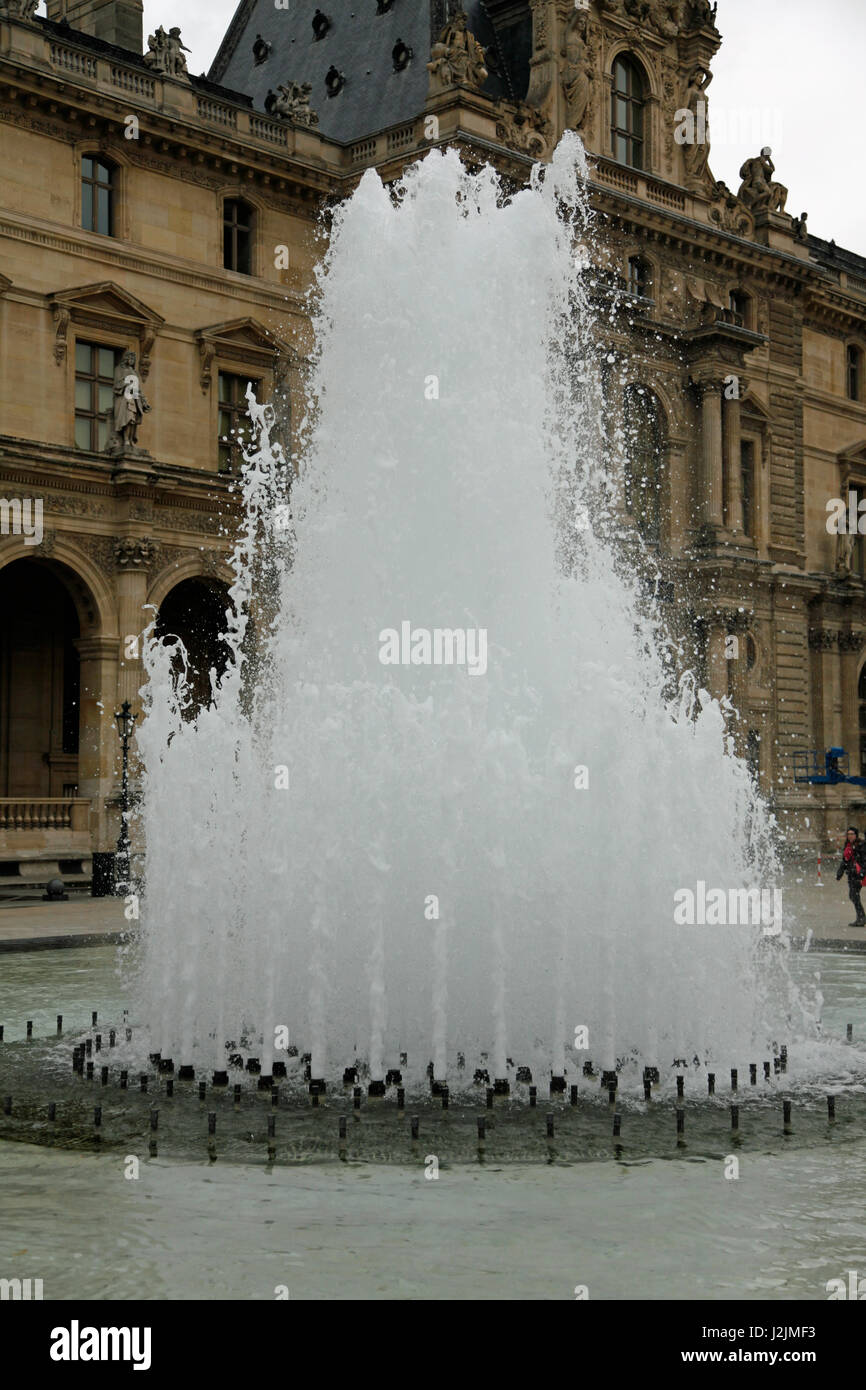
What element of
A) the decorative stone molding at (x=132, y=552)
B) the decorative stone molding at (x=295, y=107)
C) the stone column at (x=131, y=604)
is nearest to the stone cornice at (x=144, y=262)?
the decorative stone molding at (x=295, y=107)

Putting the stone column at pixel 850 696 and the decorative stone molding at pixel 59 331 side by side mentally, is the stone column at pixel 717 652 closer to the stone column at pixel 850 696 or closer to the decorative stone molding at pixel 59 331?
the stone column at pixel 850 696

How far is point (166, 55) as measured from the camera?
32688 mm

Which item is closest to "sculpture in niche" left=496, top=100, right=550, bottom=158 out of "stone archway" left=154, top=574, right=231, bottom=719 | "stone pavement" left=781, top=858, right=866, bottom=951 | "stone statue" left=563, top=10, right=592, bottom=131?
"stone statue" left=563, top=10, right=592, bottom=131

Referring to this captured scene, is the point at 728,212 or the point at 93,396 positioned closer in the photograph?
the point at 93,396

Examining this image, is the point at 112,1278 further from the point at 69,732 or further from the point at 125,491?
the point at 69,732

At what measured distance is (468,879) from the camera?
424 inches

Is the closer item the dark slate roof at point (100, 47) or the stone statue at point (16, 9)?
the stone statue at point (16, 9)

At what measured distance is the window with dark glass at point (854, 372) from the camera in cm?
4922

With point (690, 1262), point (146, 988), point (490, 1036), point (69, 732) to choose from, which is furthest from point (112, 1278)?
point (69, 732)

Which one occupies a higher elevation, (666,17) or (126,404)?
(666,17)

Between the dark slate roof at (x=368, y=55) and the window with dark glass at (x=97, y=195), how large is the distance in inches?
293

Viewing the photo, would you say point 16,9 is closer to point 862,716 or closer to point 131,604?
point 131,604

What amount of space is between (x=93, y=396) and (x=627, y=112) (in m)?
17.4

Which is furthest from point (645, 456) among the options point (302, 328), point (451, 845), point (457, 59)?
point (451, 845)
